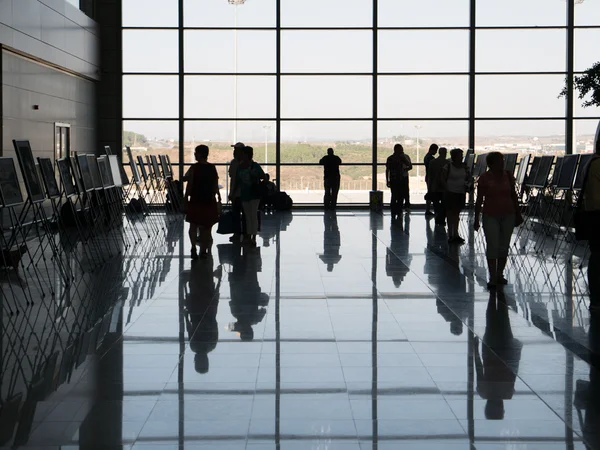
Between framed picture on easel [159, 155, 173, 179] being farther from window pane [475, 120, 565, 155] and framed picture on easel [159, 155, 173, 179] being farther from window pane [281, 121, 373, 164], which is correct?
window pane [475, 120, 565, 155]

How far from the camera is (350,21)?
86.2 ft

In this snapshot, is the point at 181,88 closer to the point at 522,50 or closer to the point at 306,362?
the point at 522,50

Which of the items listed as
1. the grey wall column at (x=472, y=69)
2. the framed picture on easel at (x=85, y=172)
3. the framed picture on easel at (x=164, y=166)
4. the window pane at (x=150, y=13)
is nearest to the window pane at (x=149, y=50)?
the window pane at (x=150, y=13)

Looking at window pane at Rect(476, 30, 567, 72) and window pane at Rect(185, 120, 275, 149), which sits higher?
window pane at Rect(476, 30, 567, 72)

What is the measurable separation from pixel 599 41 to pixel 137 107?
1200cm

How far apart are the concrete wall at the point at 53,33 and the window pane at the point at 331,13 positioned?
497 centimetres

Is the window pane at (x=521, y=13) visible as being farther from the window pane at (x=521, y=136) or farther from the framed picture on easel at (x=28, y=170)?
the framed picture on easel at (x=28, y=170)

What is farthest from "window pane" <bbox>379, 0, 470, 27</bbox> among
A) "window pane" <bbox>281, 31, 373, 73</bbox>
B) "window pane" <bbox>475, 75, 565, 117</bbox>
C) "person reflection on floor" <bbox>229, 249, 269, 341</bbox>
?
"person reflection on floor" <bbox>229, 249, 269, 341</bbox>

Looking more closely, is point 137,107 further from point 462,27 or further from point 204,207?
point 204,207

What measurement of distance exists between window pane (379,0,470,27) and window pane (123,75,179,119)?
224 inches

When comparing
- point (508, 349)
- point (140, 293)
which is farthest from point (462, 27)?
point (508, 349)

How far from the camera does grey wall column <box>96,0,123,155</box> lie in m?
25.6

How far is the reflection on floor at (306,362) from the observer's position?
484cm

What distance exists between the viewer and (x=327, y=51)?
86.1ft
